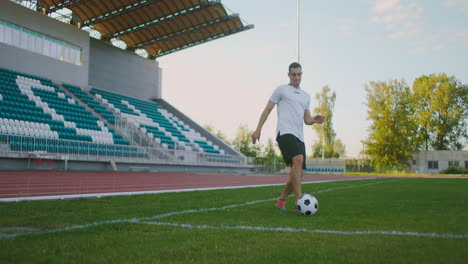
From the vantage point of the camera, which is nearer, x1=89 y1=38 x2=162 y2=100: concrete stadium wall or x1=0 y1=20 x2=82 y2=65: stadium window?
x1=0 y1=20 x2=82 y2=65: stadium window

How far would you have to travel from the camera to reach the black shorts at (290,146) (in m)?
5.26

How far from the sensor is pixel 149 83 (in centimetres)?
3653

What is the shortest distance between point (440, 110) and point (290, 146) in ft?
185

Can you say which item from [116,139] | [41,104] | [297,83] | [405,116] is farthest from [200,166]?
[405,116]

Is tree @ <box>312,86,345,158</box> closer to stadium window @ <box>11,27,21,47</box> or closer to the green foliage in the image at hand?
the green foliage

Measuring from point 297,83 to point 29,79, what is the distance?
22390 millimetres

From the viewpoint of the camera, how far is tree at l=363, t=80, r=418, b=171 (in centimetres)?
4884

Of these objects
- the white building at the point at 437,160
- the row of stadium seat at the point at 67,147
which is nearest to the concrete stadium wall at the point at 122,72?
the row of stadium seat at the point at 67,147

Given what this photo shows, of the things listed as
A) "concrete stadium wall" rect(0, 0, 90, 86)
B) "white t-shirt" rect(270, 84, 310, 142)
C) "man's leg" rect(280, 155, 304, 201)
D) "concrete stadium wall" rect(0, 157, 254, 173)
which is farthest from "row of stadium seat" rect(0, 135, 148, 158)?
"man's leg" rect(280, 155, 304, 201)

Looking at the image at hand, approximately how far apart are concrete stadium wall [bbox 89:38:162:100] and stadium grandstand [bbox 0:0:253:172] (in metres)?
0.09

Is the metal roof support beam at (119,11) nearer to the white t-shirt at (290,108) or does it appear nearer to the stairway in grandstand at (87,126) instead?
the stairway in grandstand at (87,126)

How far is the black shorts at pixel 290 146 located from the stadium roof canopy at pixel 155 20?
910 inches

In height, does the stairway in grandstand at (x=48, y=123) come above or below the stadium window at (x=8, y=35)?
below

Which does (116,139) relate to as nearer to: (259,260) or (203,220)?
(203,220)
